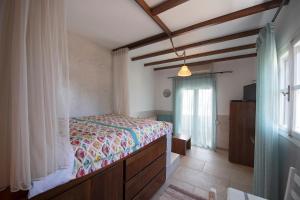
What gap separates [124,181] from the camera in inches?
56.7

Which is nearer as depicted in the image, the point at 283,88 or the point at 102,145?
the point at 102,145

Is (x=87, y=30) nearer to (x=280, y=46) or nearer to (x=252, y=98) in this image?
(x=280, y=46)

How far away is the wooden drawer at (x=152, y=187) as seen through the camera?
5.49 feet

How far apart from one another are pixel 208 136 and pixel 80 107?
11.2 feet

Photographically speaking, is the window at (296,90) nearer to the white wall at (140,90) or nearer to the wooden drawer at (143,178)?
the wooden drawer at (143,178)

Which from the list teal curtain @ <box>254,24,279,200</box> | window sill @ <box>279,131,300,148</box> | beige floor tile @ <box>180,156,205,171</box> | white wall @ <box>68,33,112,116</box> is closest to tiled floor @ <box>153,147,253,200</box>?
beige floor tile @ <box>180,156,205,171</box>

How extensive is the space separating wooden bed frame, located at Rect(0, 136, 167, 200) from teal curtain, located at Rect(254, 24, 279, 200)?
1.28 m

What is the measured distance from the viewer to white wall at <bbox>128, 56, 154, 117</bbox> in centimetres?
368

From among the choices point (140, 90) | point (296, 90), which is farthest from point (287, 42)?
point (140, 90)

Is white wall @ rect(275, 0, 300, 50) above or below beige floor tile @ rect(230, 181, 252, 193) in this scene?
above

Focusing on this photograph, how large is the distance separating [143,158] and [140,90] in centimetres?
257

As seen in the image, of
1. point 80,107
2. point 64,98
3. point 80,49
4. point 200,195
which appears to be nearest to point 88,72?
point 80,49

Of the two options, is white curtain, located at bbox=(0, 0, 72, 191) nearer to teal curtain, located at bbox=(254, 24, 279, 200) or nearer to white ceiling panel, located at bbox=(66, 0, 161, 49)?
white ceiling panel, located at bbox=(66, 0, 161, 49)

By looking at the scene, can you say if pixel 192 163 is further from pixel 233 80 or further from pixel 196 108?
pixel 233 80
